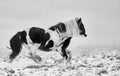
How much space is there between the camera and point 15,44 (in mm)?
18578

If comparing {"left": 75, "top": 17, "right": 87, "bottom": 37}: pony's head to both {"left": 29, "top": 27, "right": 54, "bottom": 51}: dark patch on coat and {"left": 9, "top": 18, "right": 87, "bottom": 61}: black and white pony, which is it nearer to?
{"left": 9, "top": 18, "right": 87, "bottom": 61}: black and white pony

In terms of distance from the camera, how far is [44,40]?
18266 millimetres

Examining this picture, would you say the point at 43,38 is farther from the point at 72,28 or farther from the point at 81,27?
the point at 81,27

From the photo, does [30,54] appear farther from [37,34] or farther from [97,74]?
[97,74]

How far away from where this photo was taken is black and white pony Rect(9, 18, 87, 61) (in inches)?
717

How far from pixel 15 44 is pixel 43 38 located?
152 centimetres

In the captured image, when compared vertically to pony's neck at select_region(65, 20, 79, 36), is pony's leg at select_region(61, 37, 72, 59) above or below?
below

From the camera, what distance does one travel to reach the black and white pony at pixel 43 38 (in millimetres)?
18203

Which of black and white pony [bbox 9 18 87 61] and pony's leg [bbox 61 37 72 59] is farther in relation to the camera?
pony's leg [bbox 61 37 72 59]

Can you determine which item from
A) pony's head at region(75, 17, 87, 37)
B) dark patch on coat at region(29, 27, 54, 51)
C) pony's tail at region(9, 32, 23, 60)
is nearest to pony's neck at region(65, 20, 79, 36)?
pony's head at region(75, 17, 87, 37)

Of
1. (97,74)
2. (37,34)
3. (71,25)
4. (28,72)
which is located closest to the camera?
(97,74)

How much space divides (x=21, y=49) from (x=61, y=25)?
2431mm

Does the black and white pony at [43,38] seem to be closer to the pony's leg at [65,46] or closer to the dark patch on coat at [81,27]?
the pony's leg at [65,46]

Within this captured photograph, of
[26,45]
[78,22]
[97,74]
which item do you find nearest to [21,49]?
[26,45]
